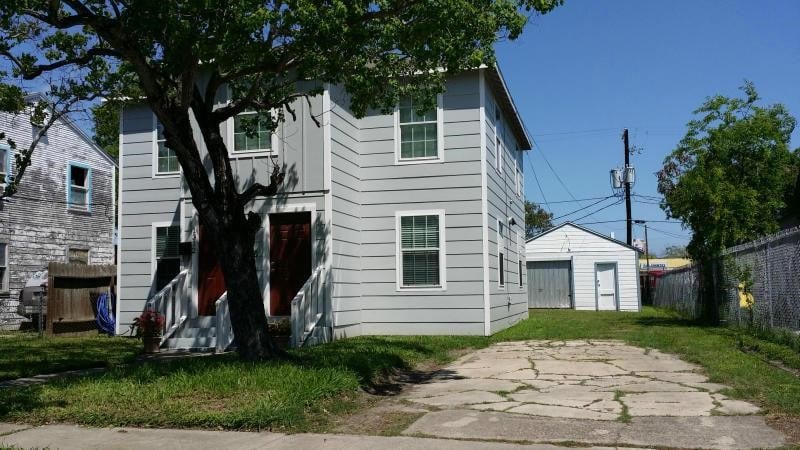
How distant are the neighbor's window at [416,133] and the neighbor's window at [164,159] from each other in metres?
4.83

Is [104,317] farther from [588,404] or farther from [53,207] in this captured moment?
[588,404]

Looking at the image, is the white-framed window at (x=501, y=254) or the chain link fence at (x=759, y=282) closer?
the chain link fence at (x=759, y=282)

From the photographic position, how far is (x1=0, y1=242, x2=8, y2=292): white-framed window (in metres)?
20.0

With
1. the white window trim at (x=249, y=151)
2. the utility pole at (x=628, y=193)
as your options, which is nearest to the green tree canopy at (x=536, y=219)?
the utility pole at (x=628, y=193)

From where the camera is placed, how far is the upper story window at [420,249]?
566 inches

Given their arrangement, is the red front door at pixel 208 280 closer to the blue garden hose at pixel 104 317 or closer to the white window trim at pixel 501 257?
the blue garden hose at pixel 104 317

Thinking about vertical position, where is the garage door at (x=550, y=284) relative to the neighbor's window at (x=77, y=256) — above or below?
below

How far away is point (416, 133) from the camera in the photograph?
14742 millimetres

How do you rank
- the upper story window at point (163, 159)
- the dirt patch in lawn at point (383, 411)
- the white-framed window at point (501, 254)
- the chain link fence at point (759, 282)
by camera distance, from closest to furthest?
the dirt patch in lawn at point (383, 411), the chain link fence at point (759, 282), the upper story window at point (163, 159), the white-framed window at point (501, 254)

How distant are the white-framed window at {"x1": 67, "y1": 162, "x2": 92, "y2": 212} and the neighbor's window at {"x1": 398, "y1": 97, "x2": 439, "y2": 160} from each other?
13097 mm

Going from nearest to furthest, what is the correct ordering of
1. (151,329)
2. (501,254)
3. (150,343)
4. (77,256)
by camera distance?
(151,329), (150,343), (501,254), (77,256)

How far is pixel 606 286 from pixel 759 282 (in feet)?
51.3

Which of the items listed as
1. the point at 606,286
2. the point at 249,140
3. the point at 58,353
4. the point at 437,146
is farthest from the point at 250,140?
the point at 606,286

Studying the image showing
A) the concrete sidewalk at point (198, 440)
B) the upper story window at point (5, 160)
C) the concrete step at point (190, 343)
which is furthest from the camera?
the upper story window at point (5, 160)
